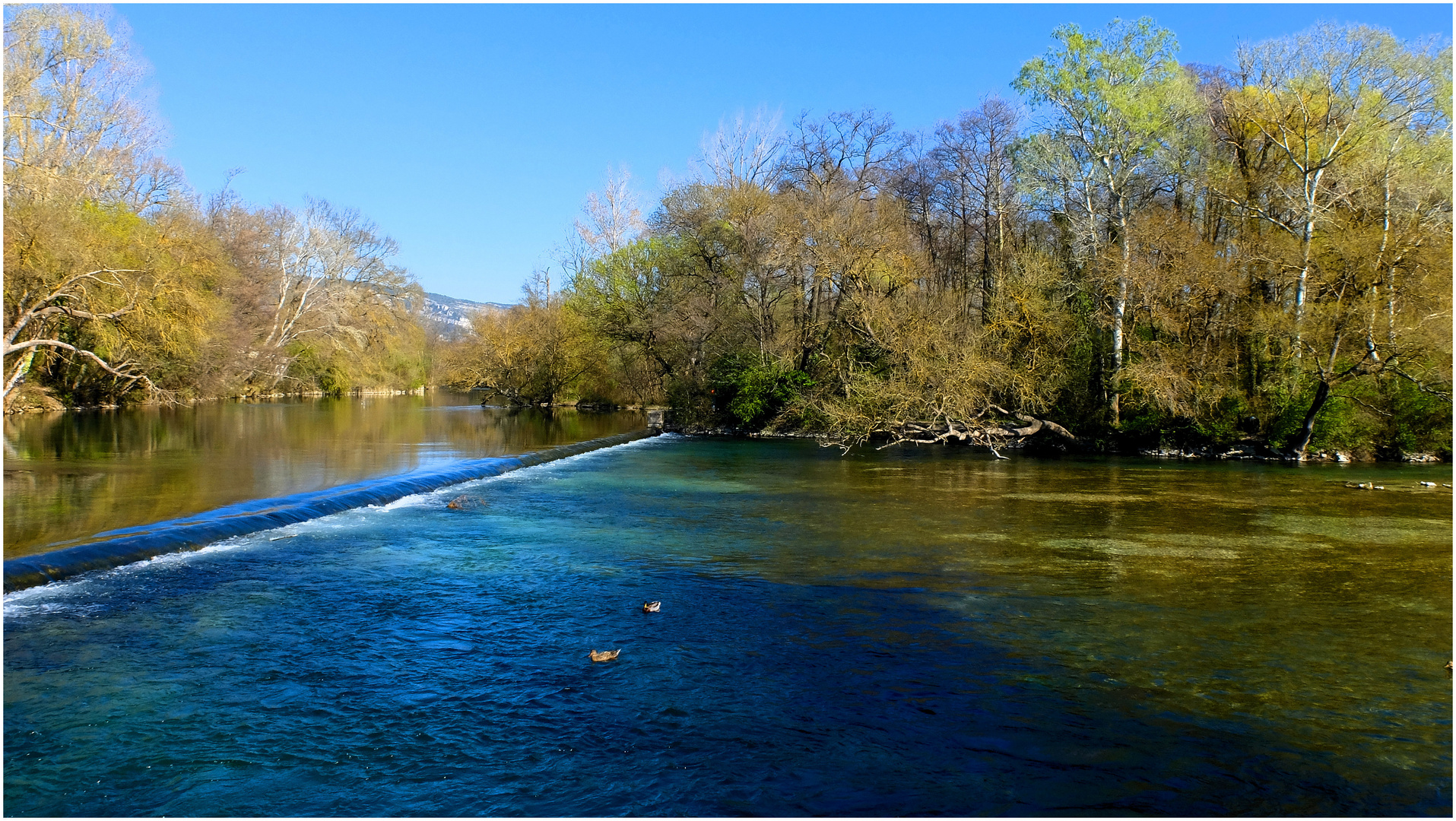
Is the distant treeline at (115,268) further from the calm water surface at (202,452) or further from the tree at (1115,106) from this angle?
the tree at (1115,106)

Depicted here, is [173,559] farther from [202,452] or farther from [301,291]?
[301,291]

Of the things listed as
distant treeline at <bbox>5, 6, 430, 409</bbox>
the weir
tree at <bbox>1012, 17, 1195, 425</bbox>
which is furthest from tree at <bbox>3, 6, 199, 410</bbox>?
tree at <bbox>1012, 17, 1195, 425</bbox>

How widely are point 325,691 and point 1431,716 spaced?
7915mm

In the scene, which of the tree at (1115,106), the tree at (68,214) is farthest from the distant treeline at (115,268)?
the tree at (1115,106)

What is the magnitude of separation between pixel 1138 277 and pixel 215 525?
24.1 m

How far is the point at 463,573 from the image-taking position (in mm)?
10633

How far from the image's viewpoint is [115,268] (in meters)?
32.9

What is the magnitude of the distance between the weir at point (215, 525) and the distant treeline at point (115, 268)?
19.1 meters

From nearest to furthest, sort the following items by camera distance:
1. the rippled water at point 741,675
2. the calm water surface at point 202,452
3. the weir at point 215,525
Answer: the rippled water at point 741,675
the weir at point 215,525
the calm water surface at point 202,452

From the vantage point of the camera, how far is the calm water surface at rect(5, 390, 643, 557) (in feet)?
45.6

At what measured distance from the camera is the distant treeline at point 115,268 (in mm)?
31312

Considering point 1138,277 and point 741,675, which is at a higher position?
point 1138,277

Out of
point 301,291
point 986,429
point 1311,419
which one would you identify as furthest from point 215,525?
point 301,291

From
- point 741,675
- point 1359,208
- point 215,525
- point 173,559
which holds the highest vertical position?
point 1359,208
